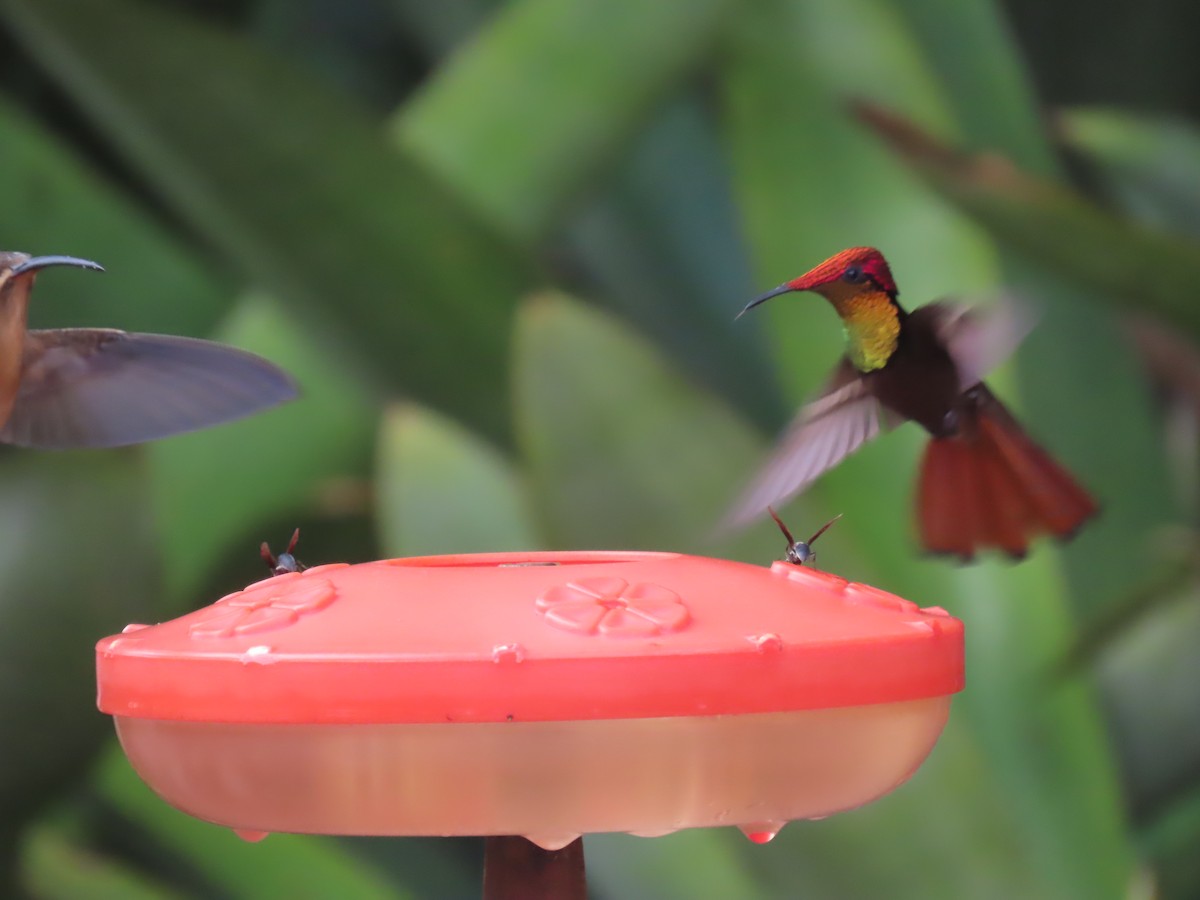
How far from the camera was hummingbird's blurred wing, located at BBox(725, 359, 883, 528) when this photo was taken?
77 centimetres

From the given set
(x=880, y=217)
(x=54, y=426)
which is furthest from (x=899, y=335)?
(x=880, y=217)

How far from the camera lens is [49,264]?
0.72 metres

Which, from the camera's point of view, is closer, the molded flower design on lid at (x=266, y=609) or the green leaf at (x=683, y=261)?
the molded flower design on lid at (x=266, y=609)

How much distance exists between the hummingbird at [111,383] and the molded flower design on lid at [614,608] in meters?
0.26

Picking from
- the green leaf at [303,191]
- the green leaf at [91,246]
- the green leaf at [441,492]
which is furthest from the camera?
the green leaf at [91,246]

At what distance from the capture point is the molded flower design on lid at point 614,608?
571 millimetres

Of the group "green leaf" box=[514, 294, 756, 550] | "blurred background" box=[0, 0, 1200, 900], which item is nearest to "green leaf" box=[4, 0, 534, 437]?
"blurred background" box=[0, 0, 1200, 900]

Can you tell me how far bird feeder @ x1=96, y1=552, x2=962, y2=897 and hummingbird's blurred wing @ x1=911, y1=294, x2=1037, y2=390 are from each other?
0.18 m

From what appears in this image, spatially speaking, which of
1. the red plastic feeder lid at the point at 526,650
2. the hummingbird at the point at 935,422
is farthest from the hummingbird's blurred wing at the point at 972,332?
the red plastic feeder lid at the point at 526,650

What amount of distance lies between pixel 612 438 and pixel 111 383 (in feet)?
1.15

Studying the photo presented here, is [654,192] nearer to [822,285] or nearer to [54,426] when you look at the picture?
[54,426]

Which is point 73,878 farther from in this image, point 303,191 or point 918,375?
point 918,375

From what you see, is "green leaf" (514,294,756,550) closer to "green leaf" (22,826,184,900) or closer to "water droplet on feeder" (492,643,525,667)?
"water droplet on feeder" (492,643,525,667)

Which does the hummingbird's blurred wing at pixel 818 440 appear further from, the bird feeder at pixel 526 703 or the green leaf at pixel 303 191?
the green leaf at pixel 303 191
